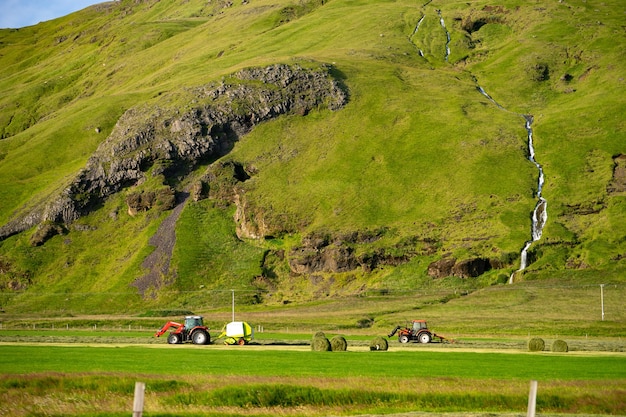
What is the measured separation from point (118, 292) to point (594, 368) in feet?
396

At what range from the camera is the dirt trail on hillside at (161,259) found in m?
155

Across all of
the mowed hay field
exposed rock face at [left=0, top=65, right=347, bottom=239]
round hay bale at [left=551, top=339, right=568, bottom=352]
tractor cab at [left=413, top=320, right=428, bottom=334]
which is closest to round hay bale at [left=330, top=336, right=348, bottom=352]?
tractor cab at [left=413, top=320, right=428, bottom=334]

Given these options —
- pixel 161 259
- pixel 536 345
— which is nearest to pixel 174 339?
pixel 536 345

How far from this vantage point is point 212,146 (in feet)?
A: 635

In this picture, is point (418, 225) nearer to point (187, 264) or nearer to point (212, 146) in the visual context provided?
point (187, 264)

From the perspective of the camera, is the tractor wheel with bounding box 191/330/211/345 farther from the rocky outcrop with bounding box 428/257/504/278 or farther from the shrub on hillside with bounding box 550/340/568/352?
the rocky outcrop with bounding box 428/257/504/278

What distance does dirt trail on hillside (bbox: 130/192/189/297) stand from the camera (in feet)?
509

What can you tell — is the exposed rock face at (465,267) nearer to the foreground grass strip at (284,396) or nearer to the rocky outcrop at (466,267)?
the rocky outcrop at (466,267)

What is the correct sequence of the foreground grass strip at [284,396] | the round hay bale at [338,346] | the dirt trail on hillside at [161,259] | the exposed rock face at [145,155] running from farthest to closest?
the exposed rock face at [145,155], the dirt trail on hillside at [161,259], the round hay bale at [338,346], the foreground grass strip at [284,396]

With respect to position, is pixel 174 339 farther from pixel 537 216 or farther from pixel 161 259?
pixel 537 216

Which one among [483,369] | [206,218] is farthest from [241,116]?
[483,369]

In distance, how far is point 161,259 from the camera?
529 ft

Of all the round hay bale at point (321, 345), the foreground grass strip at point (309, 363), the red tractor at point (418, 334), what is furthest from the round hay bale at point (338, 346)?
the red tractor at point (418, 334)

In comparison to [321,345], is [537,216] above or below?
above
